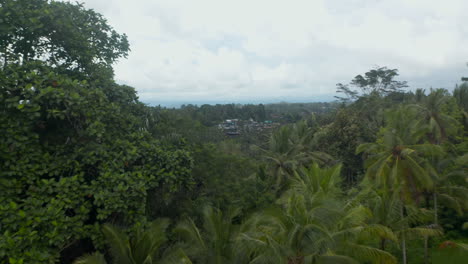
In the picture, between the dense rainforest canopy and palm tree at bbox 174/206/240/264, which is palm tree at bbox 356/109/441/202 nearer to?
the dense rainforest canopy

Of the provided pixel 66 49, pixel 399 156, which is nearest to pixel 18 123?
pixel 66 49

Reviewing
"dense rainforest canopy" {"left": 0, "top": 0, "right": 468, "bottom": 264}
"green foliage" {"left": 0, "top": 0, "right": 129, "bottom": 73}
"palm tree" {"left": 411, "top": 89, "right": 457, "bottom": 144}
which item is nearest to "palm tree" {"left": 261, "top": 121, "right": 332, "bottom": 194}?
"palm tree" {"left": 411, "top": 89, "right": 457, "bottom": 144}

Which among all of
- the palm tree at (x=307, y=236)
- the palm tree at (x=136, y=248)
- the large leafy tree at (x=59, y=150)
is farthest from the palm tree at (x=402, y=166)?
the palm tree at (x=136, y=248)

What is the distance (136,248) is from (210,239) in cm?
210

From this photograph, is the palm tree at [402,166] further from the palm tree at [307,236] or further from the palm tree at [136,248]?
the palm tree at [136,248]

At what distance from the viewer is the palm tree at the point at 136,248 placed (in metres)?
5.38

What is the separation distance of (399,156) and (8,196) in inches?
498

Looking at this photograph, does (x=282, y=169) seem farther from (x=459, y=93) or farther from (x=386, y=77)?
(x=386, y=77)

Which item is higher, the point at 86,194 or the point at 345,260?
the point at 86,194

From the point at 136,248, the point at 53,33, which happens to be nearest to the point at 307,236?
the point at 136,248

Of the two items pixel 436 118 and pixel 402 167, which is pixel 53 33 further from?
pixel 436 118

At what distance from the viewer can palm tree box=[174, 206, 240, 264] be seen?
22.7 feet

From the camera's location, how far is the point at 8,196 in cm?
469

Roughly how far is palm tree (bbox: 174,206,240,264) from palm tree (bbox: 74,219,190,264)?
0.54 metres
